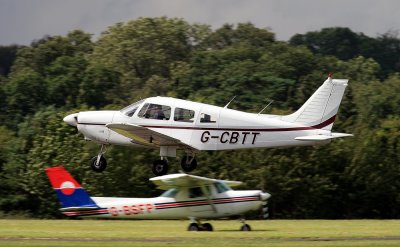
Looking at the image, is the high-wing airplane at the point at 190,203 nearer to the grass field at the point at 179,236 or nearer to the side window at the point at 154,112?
the grass field at the point at 179,236

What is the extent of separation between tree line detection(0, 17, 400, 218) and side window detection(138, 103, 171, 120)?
95.4ft

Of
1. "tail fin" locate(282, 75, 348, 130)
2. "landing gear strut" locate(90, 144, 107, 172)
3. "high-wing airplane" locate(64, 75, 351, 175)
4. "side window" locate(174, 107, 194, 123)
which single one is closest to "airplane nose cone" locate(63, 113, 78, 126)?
"high-wing airplane" locate(64, 75, 351, 175)

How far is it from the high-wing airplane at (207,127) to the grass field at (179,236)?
3.00m

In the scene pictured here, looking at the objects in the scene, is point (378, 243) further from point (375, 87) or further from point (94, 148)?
point (375, 87)

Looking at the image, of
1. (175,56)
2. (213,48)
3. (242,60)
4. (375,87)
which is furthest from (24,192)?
(213,48)

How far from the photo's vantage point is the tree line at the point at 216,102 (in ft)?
221

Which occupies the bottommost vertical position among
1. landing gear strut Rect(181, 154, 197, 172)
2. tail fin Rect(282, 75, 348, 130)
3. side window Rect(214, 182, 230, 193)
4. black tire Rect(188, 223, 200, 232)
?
black tire Rect(188, 223, 200, 232)

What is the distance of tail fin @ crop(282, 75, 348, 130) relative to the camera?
3669 cm

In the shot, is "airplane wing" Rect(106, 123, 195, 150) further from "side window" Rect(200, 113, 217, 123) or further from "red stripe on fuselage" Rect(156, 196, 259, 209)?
"red stripe on fuselage" Rect(156, 196, 259, 209)

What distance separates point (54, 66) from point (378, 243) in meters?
81.0

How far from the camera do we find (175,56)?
133750mm

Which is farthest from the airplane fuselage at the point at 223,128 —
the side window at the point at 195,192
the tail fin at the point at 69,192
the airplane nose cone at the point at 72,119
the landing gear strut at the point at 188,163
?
the tail fin at the point at 69,192

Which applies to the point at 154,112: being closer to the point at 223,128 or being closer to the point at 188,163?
the point at 188,163

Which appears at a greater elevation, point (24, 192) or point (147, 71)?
point (147, 71)
